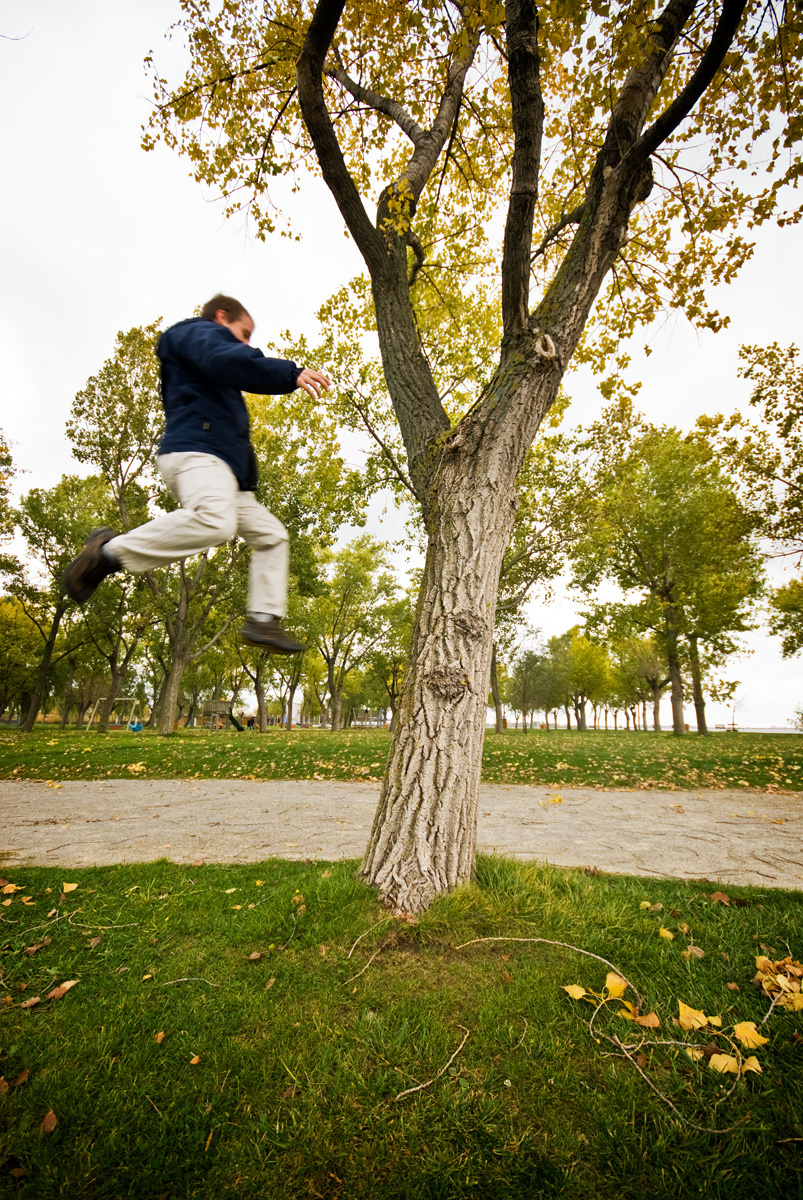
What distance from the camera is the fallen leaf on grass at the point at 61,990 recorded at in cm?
226

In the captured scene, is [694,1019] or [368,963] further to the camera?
[368,963]

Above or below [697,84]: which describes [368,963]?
below

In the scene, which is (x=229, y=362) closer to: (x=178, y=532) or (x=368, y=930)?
(x=178, y=532)

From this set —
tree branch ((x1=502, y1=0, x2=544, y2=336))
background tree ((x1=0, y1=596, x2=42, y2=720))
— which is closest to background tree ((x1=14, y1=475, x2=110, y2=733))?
background tree ((x1=0, y1=596, x2=42, y2=720))

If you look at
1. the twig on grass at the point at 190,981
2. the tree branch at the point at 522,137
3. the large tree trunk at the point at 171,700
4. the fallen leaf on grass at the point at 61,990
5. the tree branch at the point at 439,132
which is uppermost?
the tree branch at the point at 439,132

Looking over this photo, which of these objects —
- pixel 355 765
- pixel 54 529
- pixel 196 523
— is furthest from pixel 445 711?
pixel 54 529

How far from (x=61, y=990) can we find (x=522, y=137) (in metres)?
5.54

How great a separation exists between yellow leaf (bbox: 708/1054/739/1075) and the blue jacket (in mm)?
3546

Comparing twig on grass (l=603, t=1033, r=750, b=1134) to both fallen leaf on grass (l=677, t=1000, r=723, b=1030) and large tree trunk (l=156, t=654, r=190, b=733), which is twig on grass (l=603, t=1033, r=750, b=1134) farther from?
A: large tree trunk (l=156, t=654, r=190, b=733)

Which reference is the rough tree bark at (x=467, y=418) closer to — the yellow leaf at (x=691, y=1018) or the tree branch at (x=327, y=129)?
the tree branch at (x=327, y=129)

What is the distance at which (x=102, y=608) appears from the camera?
22469 mm

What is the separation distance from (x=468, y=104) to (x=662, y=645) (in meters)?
25.0

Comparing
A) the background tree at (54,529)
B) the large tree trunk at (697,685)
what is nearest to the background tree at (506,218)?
the background tree at (54,529)

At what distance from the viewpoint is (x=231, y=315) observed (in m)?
3.34
